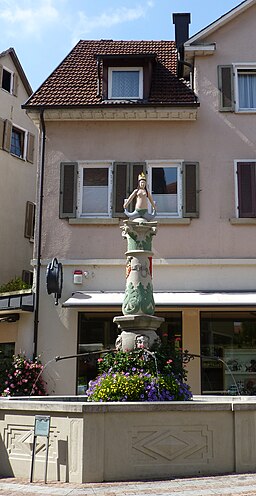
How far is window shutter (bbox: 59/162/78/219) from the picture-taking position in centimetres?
1662

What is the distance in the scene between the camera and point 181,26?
20.3 m

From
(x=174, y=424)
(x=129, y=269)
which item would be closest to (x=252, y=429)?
(x=174, y=424)

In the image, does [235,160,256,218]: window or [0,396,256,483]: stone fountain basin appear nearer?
[0,396,256,483]: stone fountain basin

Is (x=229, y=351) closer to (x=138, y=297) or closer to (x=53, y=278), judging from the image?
(x=53, y=278)

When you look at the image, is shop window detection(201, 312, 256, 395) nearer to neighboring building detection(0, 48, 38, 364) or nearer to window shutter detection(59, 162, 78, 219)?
window shutter detection(59, 162, 78, 219)

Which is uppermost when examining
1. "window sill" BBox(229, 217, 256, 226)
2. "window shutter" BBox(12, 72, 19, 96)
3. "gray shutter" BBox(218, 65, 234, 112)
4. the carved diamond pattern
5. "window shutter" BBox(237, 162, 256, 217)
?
"window shutter" BBox(12, 72, 19, 96)

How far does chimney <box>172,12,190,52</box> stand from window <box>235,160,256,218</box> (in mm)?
5774

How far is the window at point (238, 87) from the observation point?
17.1 meters

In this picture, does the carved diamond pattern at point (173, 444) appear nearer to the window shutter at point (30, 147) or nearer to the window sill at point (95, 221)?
the window sill at point (95, 221)

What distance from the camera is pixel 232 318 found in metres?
16.2

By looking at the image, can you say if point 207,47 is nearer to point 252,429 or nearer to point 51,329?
point 51,329

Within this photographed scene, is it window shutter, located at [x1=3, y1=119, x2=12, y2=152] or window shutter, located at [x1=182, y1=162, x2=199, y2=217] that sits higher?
window shutter, located at [x1=3, y1=119, x2=12, y2=152]

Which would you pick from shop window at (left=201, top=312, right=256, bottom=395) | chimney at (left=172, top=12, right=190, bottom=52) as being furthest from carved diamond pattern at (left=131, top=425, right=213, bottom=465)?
chimney at (left=172, top=12, right=190, bottom=52)

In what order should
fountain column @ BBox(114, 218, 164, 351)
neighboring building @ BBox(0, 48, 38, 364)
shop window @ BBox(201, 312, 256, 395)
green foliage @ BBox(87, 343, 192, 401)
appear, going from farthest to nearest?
neighboring building @ BBox(0, 48, 38, 364), shop window @ BBox(201, 312, 256, 395), fountain column @ BBox(114, 218, 164, 351), green foliage @ BBox(87, 343, 192, 401)
